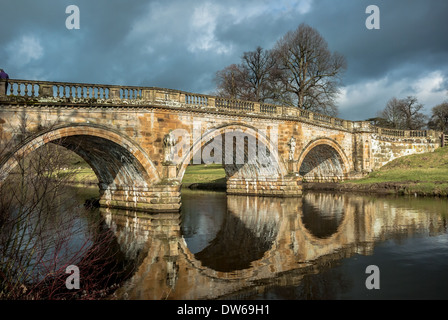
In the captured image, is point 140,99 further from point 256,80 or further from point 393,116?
point 393,116

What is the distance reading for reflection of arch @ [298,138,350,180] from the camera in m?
28.7

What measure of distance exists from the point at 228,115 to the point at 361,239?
11148mm

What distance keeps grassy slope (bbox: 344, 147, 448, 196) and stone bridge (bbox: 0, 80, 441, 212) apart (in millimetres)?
A: 4347

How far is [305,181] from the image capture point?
33.0m

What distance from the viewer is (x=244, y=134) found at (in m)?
21.3

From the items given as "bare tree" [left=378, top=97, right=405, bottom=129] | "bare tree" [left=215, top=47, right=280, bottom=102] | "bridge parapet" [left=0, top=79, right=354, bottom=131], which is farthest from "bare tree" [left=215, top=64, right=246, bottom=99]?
"bare tree" [left=378, top=97, right=405, bottom=129]

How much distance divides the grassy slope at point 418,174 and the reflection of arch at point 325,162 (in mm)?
2222

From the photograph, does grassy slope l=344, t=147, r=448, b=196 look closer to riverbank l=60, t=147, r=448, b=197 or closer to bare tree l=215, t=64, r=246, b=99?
riverbank l=60, t=147, r=448, b=197

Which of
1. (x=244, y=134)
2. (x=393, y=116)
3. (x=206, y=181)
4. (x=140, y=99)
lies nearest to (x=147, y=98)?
(x=140, y=99)

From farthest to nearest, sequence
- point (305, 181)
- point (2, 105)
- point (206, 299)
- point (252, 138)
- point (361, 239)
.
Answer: point (305, 181) → point (252, 138) → point (2, 105) → point (361, 239) → point (206, 299)

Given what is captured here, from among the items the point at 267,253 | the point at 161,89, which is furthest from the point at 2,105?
the point at 267,253

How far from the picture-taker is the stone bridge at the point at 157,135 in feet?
44.9

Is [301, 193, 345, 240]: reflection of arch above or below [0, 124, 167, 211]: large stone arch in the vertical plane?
below
